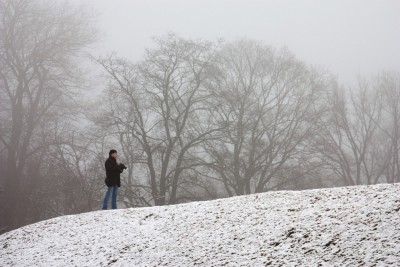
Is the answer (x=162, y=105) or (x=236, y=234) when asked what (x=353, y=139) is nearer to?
(x=162, y=105)

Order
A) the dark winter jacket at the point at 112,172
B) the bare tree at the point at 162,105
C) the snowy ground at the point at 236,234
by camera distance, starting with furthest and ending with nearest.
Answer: the bare tree at the point at 162,105 → the dark winter jacket at the point at 112,172 → the snowy ground at the point at 236,234

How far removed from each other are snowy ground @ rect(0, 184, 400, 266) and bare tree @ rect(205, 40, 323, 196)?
1292 centimetres

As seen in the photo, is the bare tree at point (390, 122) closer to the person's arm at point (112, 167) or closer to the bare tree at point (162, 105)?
the bare tree at point (162, 105)

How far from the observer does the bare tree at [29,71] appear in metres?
25.7

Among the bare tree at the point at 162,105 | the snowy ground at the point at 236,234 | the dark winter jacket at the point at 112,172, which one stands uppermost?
the bare tree at the point at 162,105

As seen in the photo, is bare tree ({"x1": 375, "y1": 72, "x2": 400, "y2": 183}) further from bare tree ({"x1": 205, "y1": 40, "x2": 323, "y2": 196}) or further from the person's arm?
the person's arm

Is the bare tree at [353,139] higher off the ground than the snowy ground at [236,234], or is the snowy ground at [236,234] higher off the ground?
the bare tree at [353,139]

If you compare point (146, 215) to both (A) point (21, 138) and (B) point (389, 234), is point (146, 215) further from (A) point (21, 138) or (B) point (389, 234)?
(A) point (21, 138)

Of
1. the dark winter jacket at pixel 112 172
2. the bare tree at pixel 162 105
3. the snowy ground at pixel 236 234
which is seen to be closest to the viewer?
the snowy ground at pixel 236 234

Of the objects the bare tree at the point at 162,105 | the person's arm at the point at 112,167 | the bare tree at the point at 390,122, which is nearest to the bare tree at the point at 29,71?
the bare tree at the point at 162,105

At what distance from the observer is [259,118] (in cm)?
2591

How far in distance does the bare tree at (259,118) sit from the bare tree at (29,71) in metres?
11.2

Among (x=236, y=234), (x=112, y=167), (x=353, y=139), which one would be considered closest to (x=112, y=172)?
(x=112, y=167)

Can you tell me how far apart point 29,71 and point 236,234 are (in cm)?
2484
